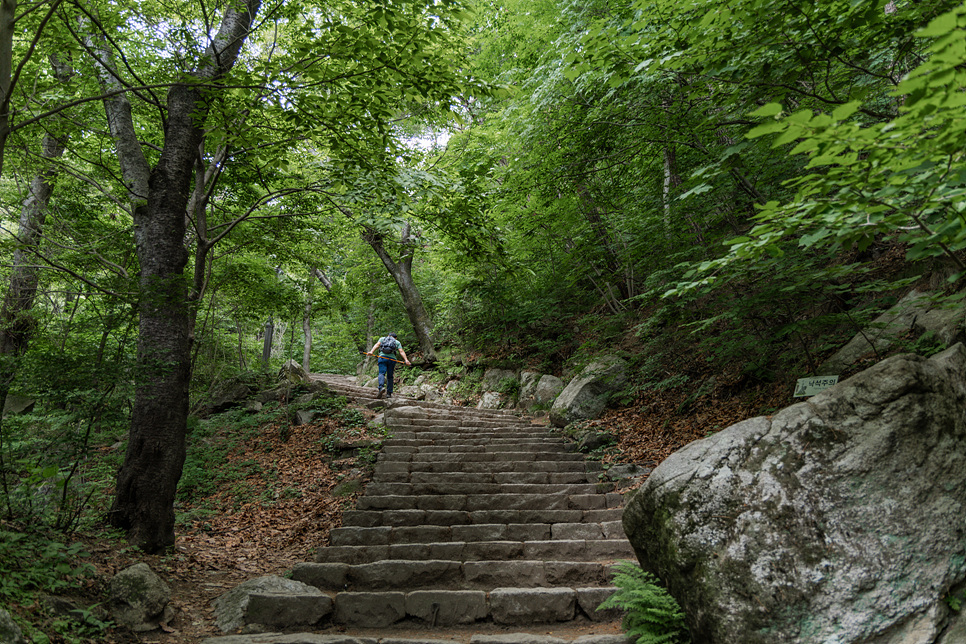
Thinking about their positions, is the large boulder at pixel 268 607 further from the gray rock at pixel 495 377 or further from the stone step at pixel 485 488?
the gray rock at pixel 495 377

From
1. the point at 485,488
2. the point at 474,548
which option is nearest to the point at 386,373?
the point at 485,488

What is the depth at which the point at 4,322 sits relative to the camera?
23.6 ft

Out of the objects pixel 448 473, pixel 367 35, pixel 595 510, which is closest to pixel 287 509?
pixel 448 473

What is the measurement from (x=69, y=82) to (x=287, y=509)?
19.9 ft

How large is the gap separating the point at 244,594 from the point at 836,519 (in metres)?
4.48

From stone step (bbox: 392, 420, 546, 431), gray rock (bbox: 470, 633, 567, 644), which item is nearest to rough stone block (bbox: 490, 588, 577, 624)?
gray rock (bbox: 470, 633, 567, 644)

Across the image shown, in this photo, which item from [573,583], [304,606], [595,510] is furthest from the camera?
[595,510]

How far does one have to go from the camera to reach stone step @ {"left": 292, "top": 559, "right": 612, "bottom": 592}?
425cm

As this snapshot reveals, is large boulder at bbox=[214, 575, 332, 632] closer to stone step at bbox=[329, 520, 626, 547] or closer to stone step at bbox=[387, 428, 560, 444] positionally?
stone step at bbox=[329, 520, 626, 547]

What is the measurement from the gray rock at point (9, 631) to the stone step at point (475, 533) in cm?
289

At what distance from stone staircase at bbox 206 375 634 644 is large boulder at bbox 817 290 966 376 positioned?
115 inches

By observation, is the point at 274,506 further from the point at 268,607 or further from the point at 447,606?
the point at 447,606

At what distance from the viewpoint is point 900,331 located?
4.59m

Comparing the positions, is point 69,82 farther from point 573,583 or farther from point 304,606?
point 573,583
